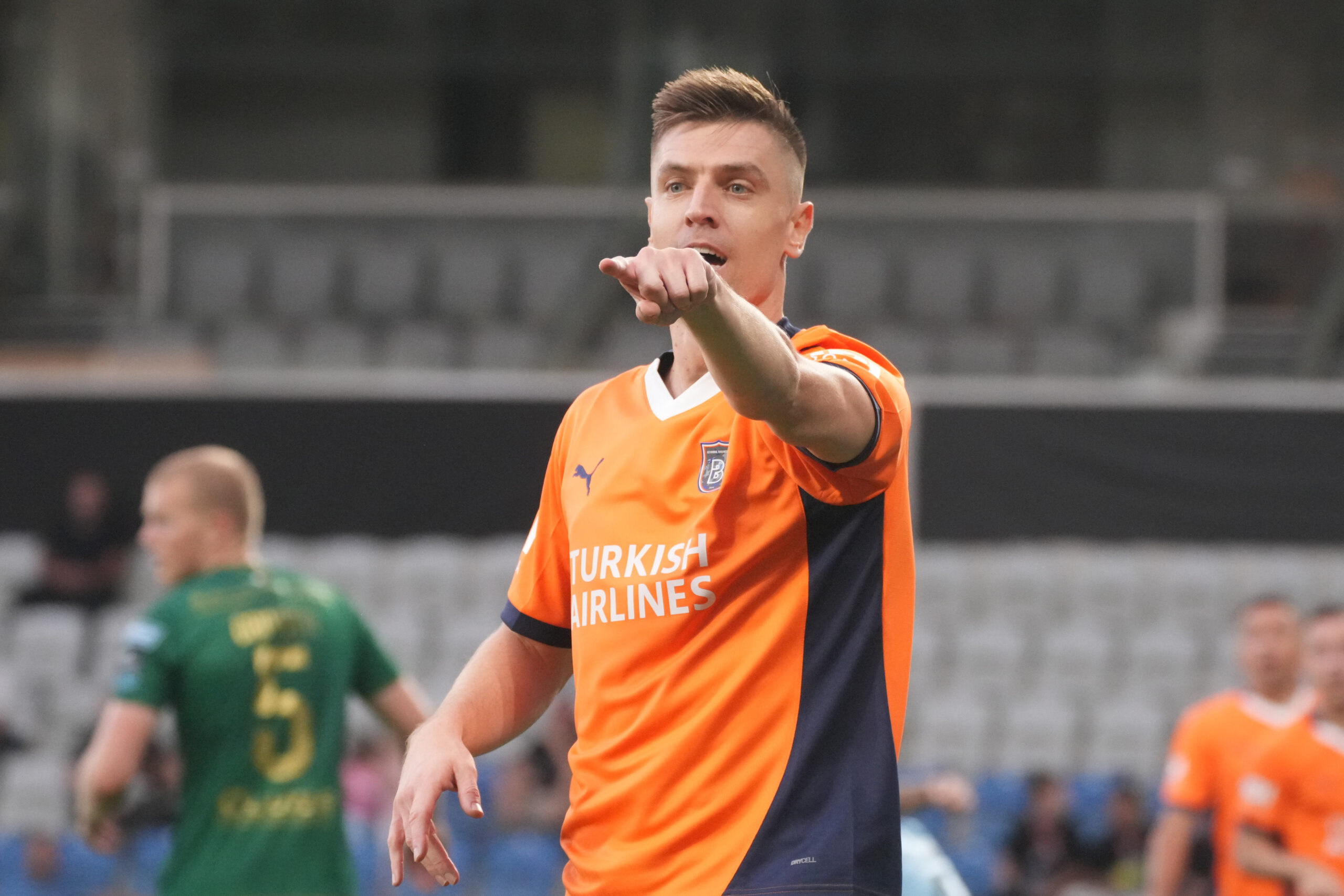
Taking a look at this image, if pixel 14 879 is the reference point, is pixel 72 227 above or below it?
above

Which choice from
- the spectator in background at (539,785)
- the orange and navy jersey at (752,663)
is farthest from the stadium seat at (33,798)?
the orange and navy jersey at (752,663)

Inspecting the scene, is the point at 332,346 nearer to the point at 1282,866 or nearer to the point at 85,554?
the point at 85,554

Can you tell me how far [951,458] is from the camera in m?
10.5

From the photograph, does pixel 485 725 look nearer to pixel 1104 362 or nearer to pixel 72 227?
pixel 1104 362

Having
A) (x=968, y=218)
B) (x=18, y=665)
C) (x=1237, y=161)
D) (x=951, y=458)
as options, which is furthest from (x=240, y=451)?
(x=1237, y=161)

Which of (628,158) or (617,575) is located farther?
→ (628,158)

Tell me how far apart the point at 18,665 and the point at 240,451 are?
191cm

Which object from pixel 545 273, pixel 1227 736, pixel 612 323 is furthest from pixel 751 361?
pixel 545 273

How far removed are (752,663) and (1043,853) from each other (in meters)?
6.66

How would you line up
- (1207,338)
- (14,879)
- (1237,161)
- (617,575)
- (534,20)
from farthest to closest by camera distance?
(534,20) < (1237,161) < (1207,338) < (14,879) < (617,575)

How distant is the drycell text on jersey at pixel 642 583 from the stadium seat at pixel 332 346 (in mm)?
10171

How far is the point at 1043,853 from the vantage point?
26.6ft

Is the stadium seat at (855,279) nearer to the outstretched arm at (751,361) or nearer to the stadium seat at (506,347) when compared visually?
the stadium seat at (506,347)

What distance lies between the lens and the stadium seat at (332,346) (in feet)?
39.8
